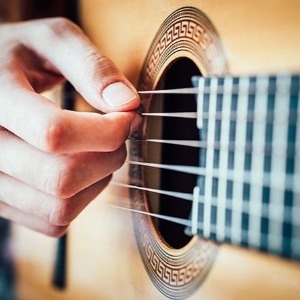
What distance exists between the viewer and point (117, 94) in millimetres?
711

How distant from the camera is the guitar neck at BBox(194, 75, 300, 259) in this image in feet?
1.73

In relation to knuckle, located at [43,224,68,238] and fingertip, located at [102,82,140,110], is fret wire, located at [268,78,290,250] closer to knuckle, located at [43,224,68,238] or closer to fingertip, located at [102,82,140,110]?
fingertip, located at [102,82,140,110]

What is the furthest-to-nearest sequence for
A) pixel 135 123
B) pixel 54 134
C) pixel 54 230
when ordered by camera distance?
1. pixel 54 230
2. pixel 135 123
3. pixel 54 134

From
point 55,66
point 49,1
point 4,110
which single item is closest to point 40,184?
point 4,110

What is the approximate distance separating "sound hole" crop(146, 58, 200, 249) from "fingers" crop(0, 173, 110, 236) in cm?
11

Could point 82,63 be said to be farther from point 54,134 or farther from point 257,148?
point 257,148

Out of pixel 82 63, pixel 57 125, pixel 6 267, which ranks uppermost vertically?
pixel 82 63

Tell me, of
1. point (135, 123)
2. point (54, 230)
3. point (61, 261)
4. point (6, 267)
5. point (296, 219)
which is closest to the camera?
point (296, 219)

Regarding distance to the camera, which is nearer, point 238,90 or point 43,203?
point 238,90

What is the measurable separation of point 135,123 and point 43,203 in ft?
0.60

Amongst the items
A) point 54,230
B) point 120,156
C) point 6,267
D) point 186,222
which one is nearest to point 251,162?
point 186,222

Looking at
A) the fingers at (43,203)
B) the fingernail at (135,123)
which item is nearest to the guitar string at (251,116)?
the fingernail at (135,123)

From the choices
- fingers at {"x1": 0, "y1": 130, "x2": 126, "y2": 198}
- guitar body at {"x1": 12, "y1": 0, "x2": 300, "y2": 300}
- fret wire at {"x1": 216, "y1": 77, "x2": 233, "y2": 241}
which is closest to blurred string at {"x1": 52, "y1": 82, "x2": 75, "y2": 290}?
guitar body at {"x1": 12, "y1": 0, "x2": 300, "y2": 300}

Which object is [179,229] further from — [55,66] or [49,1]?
[49,1]
